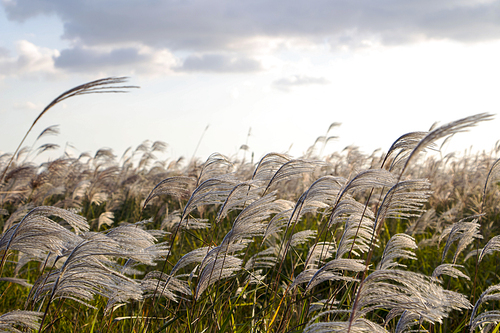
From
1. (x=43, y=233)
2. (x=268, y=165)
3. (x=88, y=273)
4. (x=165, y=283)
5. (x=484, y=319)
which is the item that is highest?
(x=268, y=165)

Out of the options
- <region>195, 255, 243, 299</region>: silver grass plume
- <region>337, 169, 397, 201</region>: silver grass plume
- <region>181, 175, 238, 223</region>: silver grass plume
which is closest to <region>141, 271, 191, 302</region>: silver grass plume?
<region>195, 255, 243, 299</region>: silver grass plume

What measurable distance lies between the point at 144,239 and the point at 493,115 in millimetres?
1518

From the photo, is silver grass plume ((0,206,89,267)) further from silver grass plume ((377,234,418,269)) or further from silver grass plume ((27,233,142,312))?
silver grass plume ((377,234,418,269))

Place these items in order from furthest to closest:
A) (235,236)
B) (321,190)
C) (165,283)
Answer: (165,283)
(321,190)
(235,236)

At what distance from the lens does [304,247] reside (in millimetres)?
4719

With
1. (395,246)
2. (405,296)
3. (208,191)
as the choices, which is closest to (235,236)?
(208,191)

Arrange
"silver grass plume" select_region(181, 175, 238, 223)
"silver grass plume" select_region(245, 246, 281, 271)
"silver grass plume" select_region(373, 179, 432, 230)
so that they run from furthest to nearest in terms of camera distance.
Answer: "silver grass plume" select_region(245, 246, 281, 271), "silver grass plume" select_region(181, 175, 238, 223), "silver grass plume" select_region(373, 179, 432, 230)

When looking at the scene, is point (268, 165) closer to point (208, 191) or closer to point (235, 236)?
point (208, 191)

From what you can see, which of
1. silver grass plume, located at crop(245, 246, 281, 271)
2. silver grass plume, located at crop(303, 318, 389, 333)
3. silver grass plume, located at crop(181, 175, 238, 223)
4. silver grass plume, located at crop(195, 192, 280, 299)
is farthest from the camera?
silver grass plume, located at crop(245, 246, 281, 271)

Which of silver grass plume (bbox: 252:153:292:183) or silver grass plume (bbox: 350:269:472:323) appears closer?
silver grass plume (bbox: 350:269:472:323)

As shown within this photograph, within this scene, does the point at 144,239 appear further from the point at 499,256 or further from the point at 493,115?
the point at 499,256

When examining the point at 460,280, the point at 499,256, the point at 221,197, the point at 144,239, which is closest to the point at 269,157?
the point at 221,197

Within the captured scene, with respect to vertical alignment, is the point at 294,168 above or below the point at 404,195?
above

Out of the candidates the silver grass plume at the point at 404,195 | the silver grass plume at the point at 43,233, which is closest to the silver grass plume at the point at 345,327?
the silver grass plume at the point at 404,195
